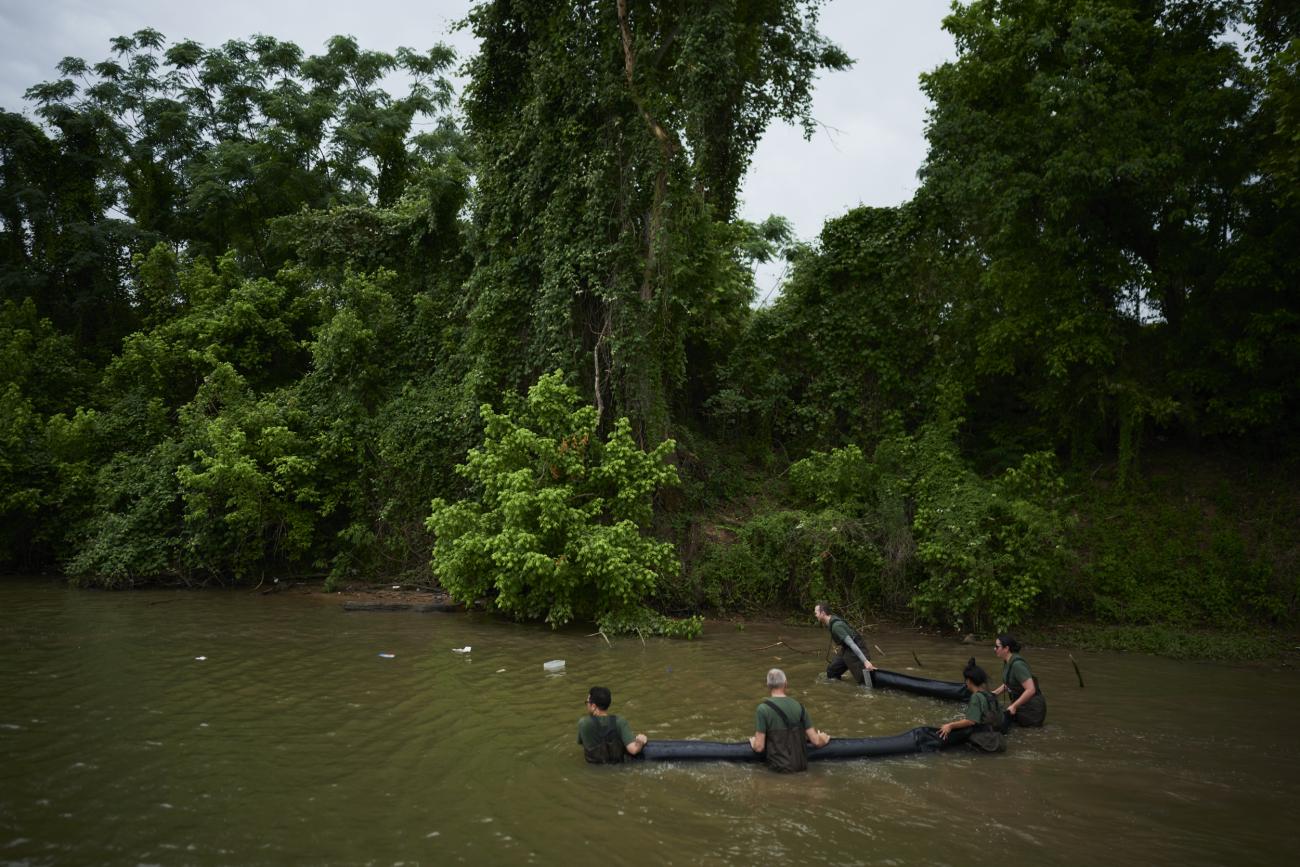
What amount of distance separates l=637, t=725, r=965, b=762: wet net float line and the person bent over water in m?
0.10

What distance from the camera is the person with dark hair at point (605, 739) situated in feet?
25.0

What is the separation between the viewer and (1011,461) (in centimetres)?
1783

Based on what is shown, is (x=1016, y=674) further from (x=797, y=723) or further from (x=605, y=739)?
(x=605, y=739)

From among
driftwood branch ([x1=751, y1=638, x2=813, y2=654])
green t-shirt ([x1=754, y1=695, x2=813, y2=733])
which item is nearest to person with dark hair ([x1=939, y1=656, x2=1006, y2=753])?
green t-shirt ([x1=754, y1=695, x2=813, y2=733])

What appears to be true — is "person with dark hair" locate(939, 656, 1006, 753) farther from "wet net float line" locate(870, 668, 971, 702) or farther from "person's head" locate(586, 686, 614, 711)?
"person's head" locate(586, 686, 614, 711)

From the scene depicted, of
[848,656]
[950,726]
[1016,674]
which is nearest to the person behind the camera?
[950,726]

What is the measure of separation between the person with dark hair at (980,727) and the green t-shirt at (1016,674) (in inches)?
37.1

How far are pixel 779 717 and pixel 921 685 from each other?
348 cm

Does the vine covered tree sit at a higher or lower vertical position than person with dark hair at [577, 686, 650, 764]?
higher

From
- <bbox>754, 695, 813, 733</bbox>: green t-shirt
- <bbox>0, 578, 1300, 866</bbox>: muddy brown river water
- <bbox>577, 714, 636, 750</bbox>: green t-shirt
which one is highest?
<bbox>754, 695, 813, 733</bbox>: green t-shirt

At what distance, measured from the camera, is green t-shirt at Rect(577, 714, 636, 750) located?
7.61 metres

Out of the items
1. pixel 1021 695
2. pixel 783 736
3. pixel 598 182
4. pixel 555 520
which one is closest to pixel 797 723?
pixel 783 736

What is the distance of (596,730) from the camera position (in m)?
Result: 7.62

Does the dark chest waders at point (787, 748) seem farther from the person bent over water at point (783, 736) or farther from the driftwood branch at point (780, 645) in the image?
the driftwood branch at point (780, 645)
